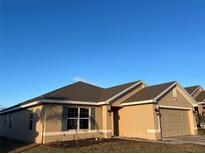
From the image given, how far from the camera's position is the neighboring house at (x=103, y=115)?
1503 cm

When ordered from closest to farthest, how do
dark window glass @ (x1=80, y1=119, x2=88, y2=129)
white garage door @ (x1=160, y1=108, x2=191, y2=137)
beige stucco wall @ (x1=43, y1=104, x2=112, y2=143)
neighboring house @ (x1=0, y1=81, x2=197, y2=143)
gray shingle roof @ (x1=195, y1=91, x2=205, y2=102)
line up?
beige stucco wall @ (x1=43, y1=104, x2=112, y2=143) → neighboring house @ (x1=0, y1=81, x2=197, y2=143) → dark window glass @ (x1=80, y1=119, x2=88, y2=129) → white garage door @ (x1=160, y1=108, x2=191, y2=137) → gray shingle roof @ (x1=195, y1=91, x2=205, y2=102)

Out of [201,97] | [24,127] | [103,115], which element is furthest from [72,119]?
[201,97]

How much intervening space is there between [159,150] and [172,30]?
1123cm

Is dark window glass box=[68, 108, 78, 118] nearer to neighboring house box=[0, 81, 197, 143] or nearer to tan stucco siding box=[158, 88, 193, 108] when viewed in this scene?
neighboring house box=[0, 81, 197, 143]

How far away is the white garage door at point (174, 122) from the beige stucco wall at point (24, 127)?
10.3m

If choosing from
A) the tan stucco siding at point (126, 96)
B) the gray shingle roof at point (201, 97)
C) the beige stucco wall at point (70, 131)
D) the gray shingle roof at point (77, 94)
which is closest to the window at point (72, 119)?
the beige stucco wall at point (70, 131)

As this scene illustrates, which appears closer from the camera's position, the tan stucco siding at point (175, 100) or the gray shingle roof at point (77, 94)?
the gray shingle roof at point (77, 94)

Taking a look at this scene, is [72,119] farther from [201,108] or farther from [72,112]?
[201,108]

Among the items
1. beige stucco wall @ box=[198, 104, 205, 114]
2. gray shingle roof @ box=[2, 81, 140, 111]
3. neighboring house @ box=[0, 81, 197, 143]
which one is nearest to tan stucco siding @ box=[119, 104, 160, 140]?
neighboring house @ box=[0, 81, 197, 143]

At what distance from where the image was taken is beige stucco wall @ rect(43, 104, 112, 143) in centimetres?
1455

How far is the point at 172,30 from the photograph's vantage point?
17547mm

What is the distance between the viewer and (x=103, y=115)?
17453 millimetres

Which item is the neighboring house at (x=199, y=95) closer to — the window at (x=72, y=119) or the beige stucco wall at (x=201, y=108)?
the beige stucco wall at (x=201, y=108)

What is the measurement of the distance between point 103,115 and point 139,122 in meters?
3.22
